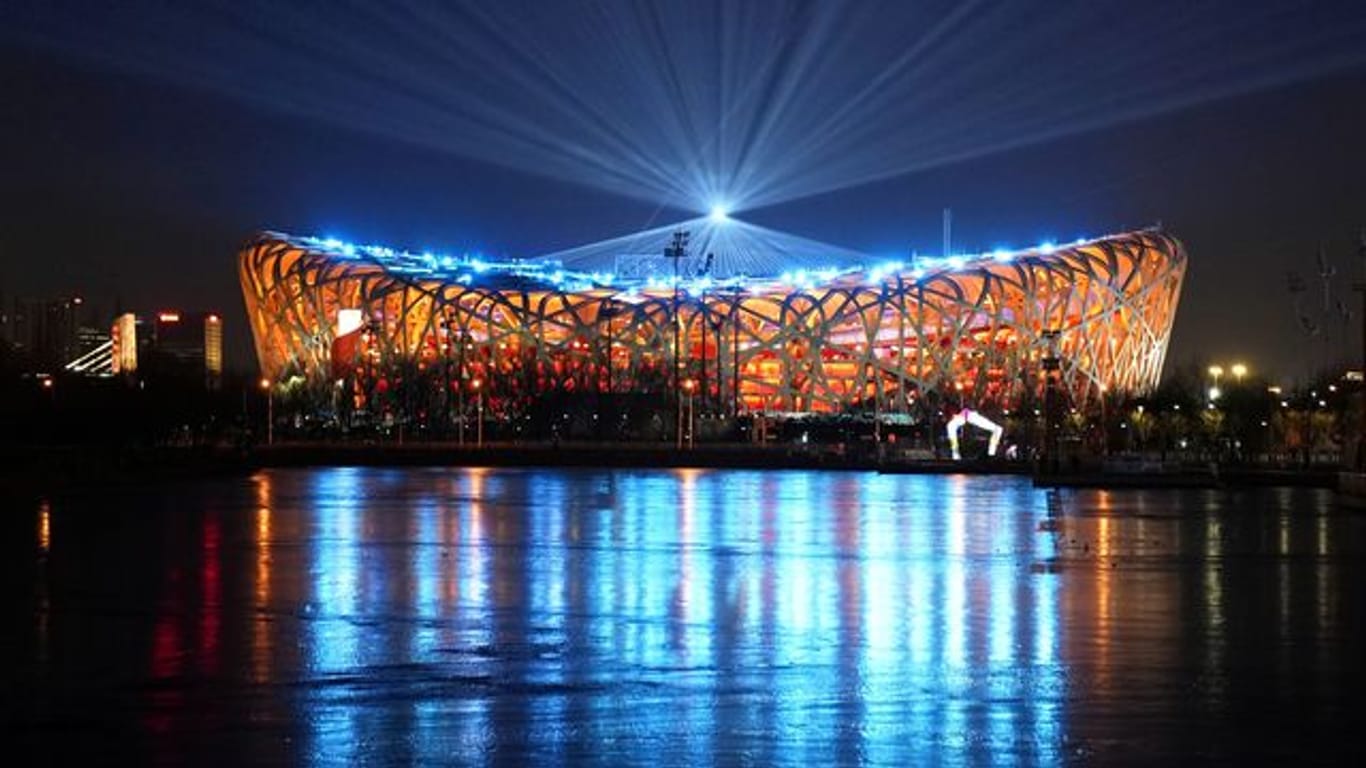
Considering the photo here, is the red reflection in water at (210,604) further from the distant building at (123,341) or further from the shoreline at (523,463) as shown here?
the distant building at (123,341)

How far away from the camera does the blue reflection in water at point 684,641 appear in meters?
11.0

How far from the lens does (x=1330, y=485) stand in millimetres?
56844

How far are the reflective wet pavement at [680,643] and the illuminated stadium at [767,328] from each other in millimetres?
94537

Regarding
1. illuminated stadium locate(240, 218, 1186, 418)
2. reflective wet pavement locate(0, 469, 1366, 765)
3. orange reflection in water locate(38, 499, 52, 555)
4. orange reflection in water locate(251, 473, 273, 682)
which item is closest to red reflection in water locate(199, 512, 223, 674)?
reflective wet pavement locate(0, 469, 1366, 765)

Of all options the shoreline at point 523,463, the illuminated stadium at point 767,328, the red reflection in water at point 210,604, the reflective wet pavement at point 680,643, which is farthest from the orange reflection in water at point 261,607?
the illuminated stadium at point 767,328

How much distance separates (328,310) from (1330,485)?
8876 cm

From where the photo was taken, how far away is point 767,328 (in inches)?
5138

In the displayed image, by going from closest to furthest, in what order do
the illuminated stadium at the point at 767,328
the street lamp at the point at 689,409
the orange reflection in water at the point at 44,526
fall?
the orange reflection in water at the point at 44,526 → the street lamp at the point at 689,409 → the illuminated stadium at the point at 767,328

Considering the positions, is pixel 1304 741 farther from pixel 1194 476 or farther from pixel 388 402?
pixel 388 402

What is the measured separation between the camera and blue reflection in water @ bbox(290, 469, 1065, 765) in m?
11.0

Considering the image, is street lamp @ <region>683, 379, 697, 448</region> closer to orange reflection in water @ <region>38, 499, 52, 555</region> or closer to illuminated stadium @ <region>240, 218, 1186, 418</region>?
illuminated stadium @ <region>240, 218, 1186, 418</region>

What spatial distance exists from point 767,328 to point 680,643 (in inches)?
4544

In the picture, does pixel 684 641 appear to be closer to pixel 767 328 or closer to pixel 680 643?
pixel 680 643

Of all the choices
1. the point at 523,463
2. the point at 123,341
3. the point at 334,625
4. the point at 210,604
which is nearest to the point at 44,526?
the point at 210,604
